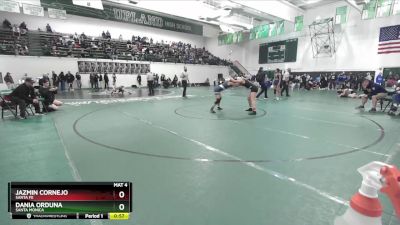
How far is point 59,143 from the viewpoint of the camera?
4.73m

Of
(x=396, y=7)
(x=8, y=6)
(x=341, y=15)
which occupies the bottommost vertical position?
(x=8, y=6)

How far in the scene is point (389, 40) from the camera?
19.0m

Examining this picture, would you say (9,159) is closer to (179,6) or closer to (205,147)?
(205,147)

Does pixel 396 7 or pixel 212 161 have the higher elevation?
pixel 396 7

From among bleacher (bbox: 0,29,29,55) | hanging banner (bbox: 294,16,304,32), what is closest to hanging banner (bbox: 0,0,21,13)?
bleacher (bbox: 0,29,29,55)

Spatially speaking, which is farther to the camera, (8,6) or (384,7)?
(8,6)

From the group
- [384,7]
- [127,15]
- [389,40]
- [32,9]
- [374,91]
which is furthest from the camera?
[127,15]

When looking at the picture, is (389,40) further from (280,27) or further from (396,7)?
(280,27)
